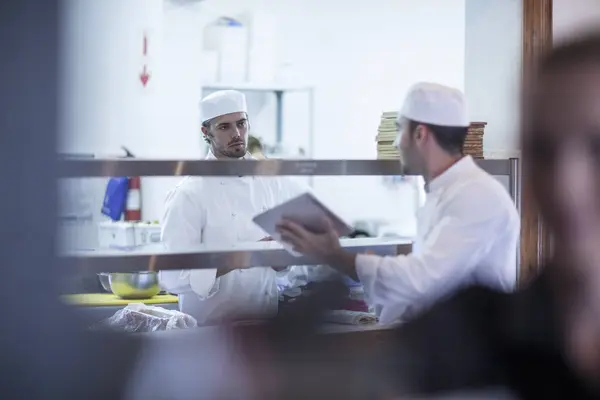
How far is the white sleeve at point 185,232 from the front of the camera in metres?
1.79

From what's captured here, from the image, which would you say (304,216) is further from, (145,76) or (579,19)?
(145,76)

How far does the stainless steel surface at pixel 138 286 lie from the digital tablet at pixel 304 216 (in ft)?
3.79

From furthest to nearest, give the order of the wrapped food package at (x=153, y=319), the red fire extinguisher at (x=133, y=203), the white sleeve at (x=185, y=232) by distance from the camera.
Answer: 1. the red fire extinguisher at (x=133, y=203)
2. the white sleeve at (x=185, y=232)
3. the wrapped food package at (x=153, y=319)

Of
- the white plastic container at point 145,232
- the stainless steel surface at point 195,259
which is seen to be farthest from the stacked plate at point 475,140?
the white plastic container at point 145,232

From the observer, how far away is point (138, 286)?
2162 millimetres

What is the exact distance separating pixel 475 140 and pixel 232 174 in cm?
74

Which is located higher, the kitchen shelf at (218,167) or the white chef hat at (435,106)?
the white chef hat at (435,106)

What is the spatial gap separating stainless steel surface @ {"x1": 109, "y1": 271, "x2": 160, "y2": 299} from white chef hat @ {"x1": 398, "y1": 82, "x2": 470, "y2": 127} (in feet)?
3.75

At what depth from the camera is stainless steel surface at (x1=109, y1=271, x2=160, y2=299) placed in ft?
6.89

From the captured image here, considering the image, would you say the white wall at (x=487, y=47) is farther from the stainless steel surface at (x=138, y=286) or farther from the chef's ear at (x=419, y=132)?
the stainless steel surface at (x=138, y=286)

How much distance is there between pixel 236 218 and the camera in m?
2.02

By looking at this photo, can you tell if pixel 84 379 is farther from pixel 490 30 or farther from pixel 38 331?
pixel 490 30

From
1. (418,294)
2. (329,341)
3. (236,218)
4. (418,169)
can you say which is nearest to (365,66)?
(236,218)

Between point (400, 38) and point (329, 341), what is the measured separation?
3920mm
